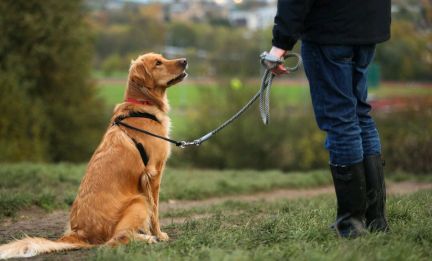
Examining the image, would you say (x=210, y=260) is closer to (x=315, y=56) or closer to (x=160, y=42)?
(x=315, y=56)

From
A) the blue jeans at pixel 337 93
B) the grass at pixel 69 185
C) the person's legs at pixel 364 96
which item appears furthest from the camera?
the grass at pixel 69 185

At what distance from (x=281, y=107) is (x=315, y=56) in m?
19.0

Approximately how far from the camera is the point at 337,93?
14.1ft

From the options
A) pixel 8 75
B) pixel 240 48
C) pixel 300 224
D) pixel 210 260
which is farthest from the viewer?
pixel 240 48

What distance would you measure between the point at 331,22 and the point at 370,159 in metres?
1.15

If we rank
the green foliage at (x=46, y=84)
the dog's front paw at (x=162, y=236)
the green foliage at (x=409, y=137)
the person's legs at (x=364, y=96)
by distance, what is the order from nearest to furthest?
the person's legs at (x=364, y=96) < the dog's front paw at (x=162, y=236) < the green foliage at (x=409, y=137) < the green foliage at (x=46, y=84)

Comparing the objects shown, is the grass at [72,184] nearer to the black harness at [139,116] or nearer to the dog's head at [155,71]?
the black harness at [139,116]

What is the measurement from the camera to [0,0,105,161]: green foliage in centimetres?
1781

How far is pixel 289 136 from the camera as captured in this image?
73.5ft

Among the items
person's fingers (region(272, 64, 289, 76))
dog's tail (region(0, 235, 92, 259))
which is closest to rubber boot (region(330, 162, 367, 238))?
person's fingers (region(272, 64, 289, 76))

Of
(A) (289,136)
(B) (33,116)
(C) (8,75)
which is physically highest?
(C) (8,75)

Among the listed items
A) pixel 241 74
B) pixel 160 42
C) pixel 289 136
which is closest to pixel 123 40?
pixel 160 42

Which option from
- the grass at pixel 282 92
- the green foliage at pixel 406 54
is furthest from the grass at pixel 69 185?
the green foliage at pixel 406 54

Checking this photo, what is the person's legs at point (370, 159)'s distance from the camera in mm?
4539
